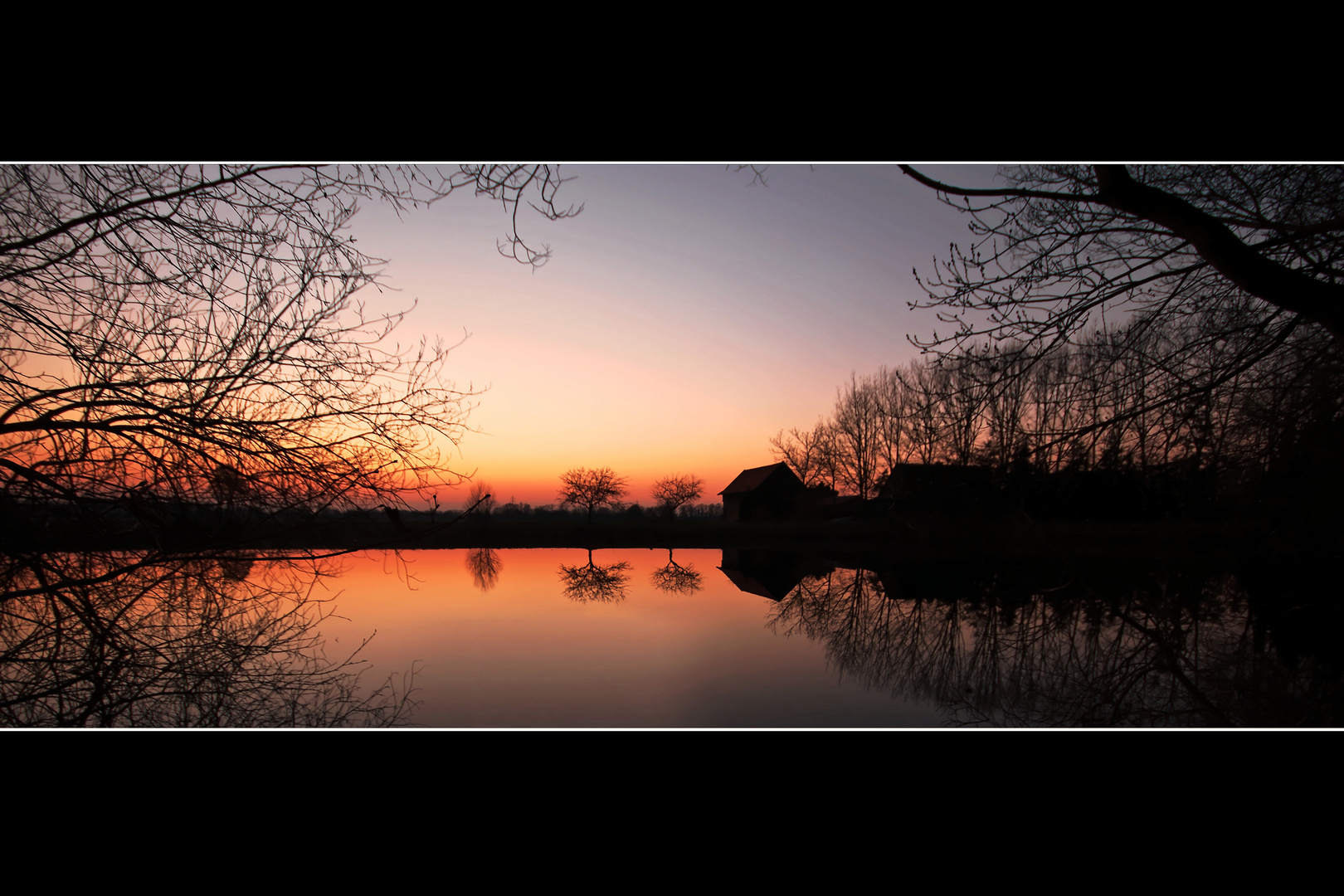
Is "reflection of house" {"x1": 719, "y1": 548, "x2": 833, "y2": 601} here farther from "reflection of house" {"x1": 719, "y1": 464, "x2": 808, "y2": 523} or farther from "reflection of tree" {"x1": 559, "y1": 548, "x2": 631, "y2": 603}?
"reflection of tree" {"x1": 559, "y1": 548, "x2": 631, "y2": 603}

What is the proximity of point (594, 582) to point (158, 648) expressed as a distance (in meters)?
2.47

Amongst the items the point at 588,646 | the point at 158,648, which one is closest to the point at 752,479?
the point at 588,646

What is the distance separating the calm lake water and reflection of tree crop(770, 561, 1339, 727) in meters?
0.36

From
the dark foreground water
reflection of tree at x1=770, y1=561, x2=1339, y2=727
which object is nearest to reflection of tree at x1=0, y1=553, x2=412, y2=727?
the dark foreground water

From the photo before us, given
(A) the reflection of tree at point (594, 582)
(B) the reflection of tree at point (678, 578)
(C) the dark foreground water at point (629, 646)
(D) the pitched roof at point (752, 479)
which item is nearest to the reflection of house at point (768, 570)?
(C) the dark foreground water at point (629, 646)

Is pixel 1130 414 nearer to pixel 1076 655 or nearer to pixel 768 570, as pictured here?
pixel 1076 655

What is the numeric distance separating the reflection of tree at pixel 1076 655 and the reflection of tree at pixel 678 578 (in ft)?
2.37

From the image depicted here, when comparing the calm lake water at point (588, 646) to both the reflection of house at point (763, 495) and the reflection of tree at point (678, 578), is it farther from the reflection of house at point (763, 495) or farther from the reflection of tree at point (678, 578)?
the reflection of house at point (763, 495)

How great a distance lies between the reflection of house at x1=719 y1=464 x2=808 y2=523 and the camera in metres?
4.55

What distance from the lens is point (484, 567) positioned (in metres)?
3.17

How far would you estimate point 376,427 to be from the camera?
1.89m
